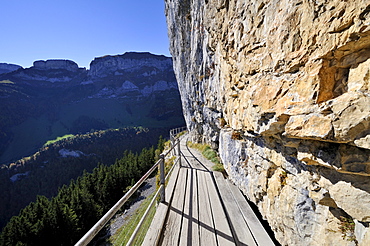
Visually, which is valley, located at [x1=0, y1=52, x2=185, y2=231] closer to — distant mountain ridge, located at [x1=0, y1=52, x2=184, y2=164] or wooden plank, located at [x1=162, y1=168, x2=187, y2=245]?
distant mountain ridge, located at [x1=0, y1=52, x2=184, y2=164]

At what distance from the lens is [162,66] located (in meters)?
156

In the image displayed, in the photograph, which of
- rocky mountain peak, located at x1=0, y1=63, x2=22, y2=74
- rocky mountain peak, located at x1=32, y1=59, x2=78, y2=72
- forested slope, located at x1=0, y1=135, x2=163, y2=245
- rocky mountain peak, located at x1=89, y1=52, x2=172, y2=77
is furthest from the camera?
rocky mountain peak, located at x1=0, y1=63, x2=22, y2=74

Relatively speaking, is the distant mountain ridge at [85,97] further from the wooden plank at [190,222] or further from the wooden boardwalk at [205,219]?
the wooden plank at [190,222]

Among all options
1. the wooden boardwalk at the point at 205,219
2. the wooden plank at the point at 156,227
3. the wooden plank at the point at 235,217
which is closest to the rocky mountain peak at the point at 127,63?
the wooden plank at the point at 235,217

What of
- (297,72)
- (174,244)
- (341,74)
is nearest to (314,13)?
(297,72)

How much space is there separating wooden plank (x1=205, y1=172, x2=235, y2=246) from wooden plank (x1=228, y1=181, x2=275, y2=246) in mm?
460

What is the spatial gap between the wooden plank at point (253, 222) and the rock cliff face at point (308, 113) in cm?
26

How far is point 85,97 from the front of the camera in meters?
148

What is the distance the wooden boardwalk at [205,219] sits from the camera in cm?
286

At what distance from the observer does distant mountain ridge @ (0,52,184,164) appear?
113 metres

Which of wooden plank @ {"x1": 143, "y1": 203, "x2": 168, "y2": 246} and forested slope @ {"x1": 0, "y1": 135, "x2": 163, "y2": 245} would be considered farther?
forested slope @ {"x1": 0, "y1": 135, "x2": 163, "y2": 245}

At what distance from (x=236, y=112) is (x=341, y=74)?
2727mm

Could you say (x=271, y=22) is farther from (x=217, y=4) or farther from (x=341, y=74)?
(x=217, y=4)

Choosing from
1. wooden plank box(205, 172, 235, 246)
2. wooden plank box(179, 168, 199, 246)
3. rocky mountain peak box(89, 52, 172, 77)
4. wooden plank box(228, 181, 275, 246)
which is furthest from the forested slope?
rocky mountain peak box(89, 52, 172, 77)
